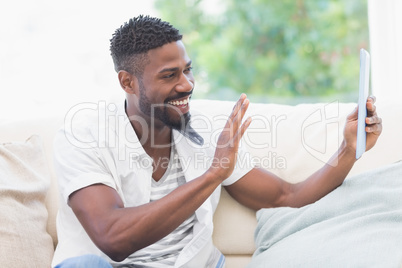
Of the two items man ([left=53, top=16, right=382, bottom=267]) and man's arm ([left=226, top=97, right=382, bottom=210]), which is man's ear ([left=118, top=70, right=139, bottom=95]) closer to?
man ([left=53, top=16, right=382, bottom=267])

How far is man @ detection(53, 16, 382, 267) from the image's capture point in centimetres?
146

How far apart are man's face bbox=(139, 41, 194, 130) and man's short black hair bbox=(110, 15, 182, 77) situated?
0.02 metres

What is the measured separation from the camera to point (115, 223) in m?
1.45

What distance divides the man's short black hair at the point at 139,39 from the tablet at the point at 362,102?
1.79 feet

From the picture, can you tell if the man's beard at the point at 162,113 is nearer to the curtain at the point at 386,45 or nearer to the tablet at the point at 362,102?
the tablet at the point at 362,102

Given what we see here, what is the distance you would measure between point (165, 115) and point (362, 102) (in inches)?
22.2

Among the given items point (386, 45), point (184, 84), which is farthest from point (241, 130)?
point (386, 45)

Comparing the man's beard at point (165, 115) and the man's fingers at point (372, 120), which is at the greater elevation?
the man's beard at point (165, 115)

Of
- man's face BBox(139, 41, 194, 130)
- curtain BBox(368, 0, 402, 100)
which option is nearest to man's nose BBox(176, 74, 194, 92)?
man's face BBox(139, 41, 194, 130)

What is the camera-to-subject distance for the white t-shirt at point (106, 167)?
5.19ft

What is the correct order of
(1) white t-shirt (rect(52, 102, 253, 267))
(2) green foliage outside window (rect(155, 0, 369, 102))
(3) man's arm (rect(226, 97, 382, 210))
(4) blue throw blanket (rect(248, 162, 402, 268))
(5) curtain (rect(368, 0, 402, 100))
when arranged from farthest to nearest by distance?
1. (2) green foliage outside window (rect(155, 0, 369, 102))
2. (5) curtain (rect(368, 0, 402, 100))
3. (3) man's arm (rect(226, 97, 382, 210))
4. (1) white t-shirt (rect(52, 102, 253, 267))
5. (4) blue throw blanket (rect(248, 162, 402, 268))

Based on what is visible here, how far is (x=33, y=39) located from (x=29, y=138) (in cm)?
94

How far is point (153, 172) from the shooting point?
1.70 metres

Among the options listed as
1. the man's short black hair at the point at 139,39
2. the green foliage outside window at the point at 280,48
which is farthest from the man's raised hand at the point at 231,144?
the green foliage outside window at the point at 280,48
